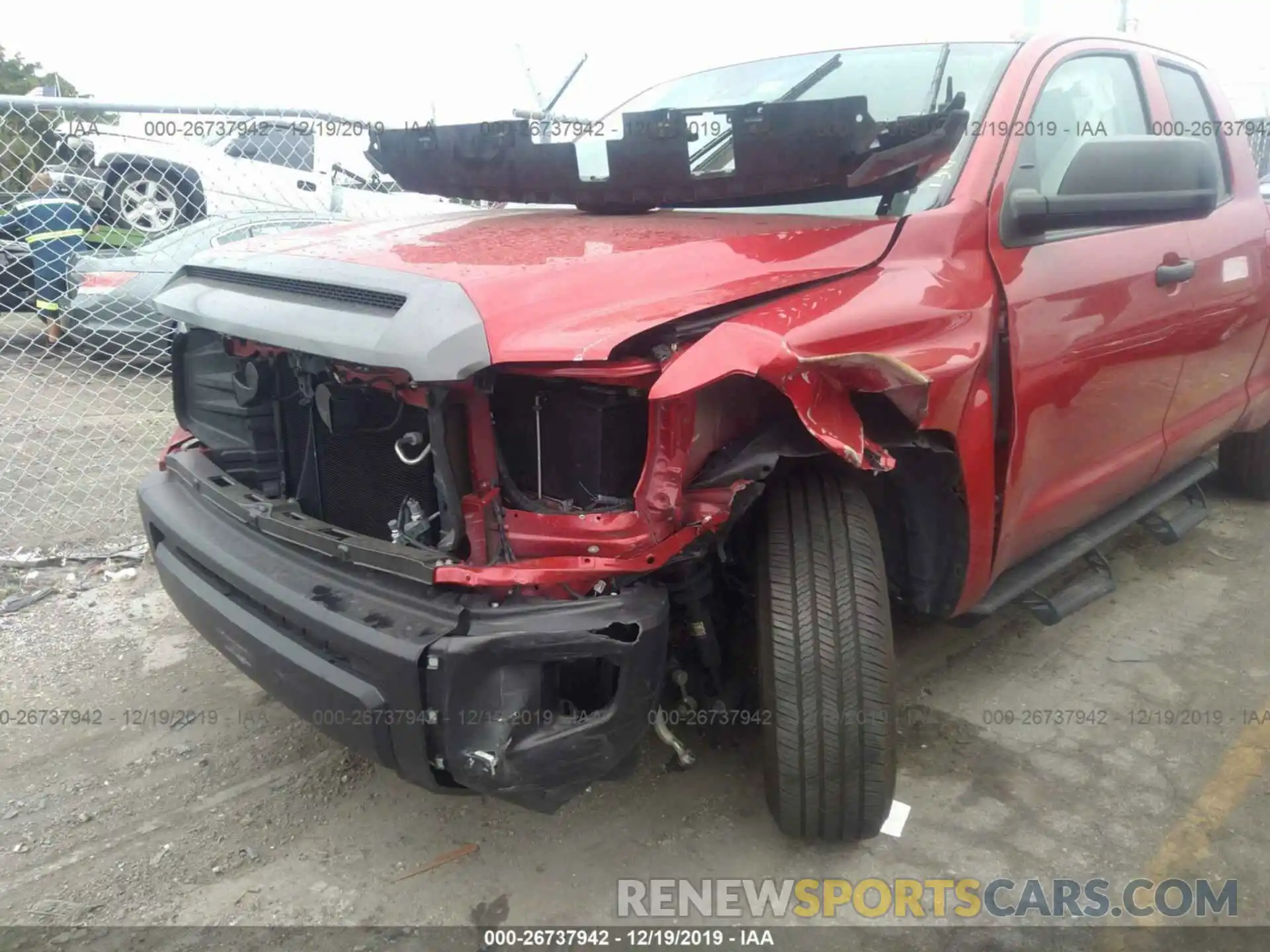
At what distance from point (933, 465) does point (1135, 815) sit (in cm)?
108

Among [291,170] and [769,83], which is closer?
[769,83]

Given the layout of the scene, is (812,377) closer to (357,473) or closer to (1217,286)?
(357,473)

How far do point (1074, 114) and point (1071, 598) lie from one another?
1.45m

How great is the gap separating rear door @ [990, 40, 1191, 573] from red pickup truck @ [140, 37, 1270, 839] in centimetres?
1

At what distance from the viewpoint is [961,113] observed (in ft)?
6.81

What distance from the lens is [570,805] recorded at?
2.52 metres

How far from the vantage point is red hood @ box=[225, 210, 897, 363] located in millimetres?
1807

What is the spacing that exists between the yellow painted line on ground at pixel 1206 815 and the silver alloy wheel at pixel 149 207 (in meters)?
7.00

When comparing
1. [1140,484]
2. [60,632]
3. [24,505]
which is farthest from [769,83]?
[24,505]

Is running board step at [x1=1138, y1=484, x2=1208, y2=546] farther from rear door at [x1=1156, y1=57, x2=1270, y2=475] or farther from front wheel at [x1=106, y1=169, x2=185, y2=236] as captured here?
front wheel at [x1=106, y1=169, x2=185, y2=236]

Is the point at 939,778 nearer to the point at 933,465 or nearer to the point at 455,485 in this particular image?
the point at 933,465

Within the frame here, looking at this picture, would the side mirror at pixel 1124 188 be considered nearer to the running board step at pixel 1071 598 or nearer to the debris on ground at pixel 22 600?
the running board step at pixel 1071 598

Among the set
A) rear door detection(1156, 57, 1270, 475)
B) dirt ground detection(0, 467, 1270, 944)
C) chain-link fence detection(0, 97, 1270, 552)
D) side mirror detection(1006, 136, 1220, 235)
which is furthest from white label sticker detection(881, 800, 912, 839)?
chain-link fence detection(0, 97, 1270, 552)

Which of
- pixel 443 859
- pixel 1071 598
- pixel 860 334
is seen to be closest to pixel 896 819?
pixel 1071 598
